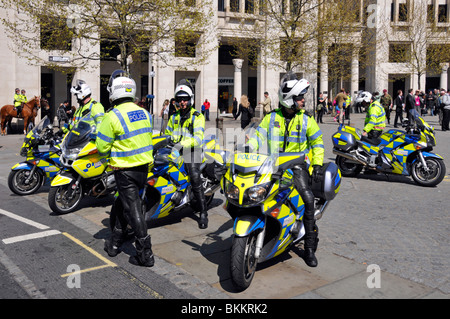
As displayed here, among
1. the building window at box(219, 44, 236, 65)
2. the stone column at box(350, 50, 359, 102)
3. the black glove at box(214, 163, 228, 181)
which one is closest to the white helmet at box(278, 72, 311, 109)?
the black glove at box(214, 163, 228, 181)

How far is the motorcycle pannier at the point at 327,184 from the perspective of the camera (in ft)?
18.0

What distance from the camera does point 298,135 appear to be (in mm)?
5387

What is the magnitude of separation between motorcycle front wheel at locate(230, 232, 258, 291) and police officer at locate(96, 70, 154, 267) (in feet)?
3.88

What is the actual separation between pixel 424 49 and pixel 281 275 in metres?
38.8

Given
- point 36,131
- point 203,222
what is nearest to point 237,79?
point 36,131

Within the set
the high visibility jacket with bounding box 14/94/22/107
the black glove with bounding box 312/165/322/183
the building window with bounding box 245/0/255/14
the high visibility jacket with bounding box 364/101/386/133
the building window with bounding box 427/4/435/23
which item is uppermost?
the building window with bounding box 427/4/435/23

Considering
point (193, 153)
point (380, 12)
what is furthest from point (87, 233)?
point (380, 12)

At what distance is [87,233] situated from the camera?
655cm

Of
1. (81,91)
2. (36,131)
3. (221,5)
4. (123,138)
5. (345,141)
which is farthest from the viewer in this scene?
(221,5)

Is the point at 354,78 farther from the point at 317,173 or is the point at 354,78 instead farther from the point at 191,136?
the point at 317,173

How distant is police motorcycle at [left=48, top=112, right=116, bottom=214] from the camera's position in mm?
7383

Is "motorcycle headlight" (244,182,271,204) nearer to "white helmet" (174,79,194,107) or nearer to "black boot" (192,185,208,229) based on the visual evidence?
"black boot" (192,185,208,229)

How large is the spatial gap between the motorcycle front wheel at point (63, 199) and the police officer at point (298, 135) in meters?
3.63

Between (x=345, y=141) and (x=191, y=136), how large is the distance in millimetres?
4676
